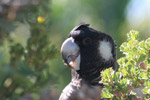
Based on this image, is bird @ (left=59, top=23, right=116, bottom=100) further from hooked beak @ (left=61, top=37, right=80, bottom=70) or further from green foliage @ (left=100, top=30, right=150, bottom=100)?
green foliage @ (left=100, top=30, right=150, bottom=100)

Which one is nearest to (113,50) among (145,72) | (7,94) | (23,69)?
(7,94)

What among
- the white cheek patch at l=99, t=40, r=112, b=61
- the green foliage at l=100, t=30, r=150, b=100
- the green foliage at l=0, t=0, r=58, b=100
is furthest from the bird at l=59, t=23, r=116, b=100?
the green foliage at l=100, t=30, r=150, b=100

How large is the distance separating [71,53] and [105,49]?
28 centimetres

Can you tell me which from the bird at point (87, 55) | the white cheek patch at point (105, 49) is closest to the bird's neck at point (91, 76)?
the bird at point (87, 55)

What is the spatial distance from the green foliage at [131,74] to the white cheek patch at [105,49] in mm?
1220

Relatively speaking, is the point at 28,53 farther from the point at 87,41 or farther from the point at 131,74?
the point at 131,74

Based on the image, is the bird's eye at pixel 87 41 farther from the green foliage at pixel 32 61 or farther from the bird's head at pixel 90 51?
the green foliage at pixel 32 61

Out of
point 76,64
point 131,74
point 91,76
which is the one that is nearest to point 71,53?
point 76,64

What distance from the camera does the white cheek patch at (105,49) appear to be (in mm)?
2939

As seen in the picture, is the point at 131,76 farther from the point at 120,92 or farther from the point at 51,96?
the point at 51,96

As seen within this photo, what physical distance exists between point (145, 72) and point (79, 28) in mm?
1328

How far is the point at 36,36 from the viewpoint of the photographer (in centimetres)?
289

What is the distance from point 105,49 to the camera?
294 centimetres

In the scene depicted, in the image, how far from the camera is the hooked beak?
2.75m
